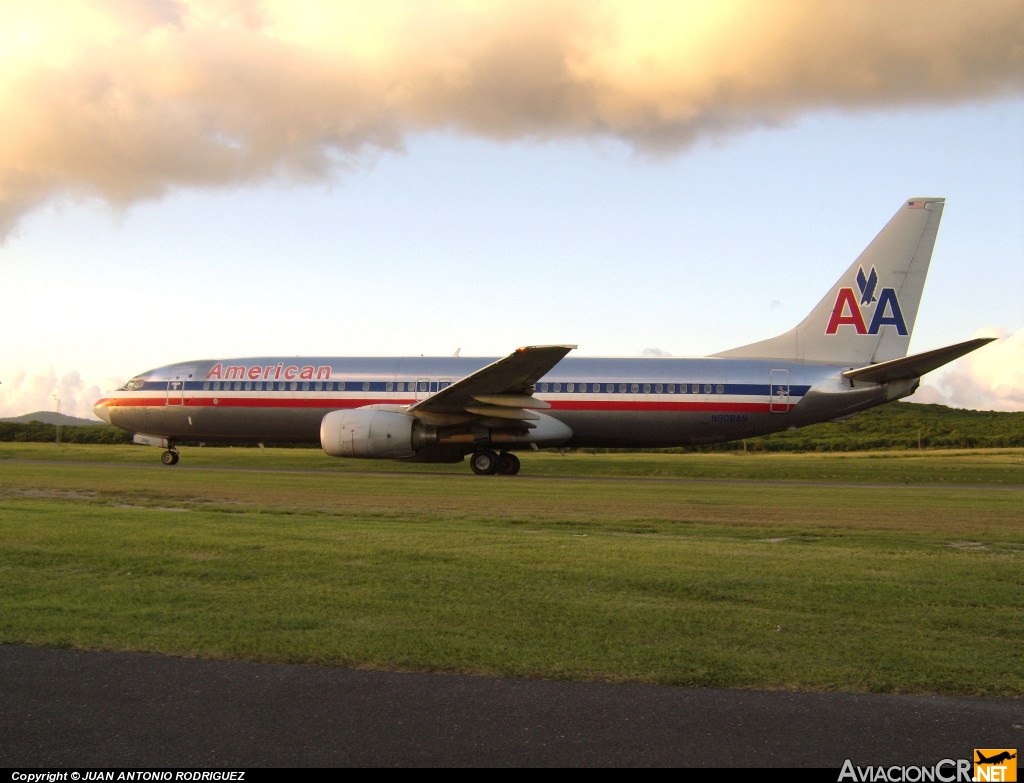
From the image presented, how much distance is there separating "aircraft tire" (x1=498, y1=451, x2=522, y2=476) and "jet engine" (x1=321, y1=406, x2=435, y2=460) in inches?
118

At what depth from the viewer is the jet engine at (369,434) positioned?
25891 mm

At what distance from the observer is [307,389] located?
30031 millimetres

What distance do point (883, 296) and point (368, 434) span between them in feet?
51.5

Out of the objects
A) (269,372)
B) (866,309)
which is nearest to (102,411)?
(269,372)

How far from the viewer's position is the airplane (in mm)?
26547

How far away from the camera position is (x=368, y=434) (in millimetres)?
25891

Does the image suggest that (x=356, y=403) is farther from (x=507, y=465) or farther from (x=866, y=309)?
(x=866, y=309)

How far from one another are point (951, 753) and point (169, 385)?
30992mm

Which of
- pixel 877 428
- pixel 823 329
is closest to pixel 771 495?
pixel 823 329

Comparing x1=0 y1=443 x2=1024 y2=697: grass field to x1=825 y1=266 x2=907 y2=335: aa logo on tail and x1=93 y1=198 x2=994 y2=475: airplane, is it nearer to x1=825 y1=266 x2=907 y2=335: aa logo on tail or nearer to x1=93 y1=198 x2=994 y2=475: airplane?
x1=93 y1=198 x2=994 y2=475: airplane

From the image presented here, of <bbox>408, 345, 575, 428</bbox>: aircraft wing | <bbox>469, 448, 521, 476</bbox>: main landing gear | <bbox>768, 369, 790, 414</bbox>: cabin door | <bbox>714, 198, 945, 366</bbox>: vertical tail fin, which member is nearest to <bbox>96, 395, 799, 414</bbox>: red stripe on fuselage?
<bbox>768, 369, 790, 414</bbox>: cabin door

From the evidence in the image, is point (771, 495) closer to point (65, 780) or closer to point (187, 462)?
point (65, 780)

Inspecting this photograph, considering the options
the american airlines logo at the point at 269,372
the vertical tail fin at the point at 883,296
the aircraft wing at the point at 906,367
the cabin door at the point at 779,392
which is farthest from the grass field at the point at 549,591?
the american airlines logo at the point at 269,372

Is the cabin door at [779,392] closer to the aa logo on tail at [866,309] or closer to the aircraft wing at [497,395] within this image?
the aa logo on tail at [866,309]
